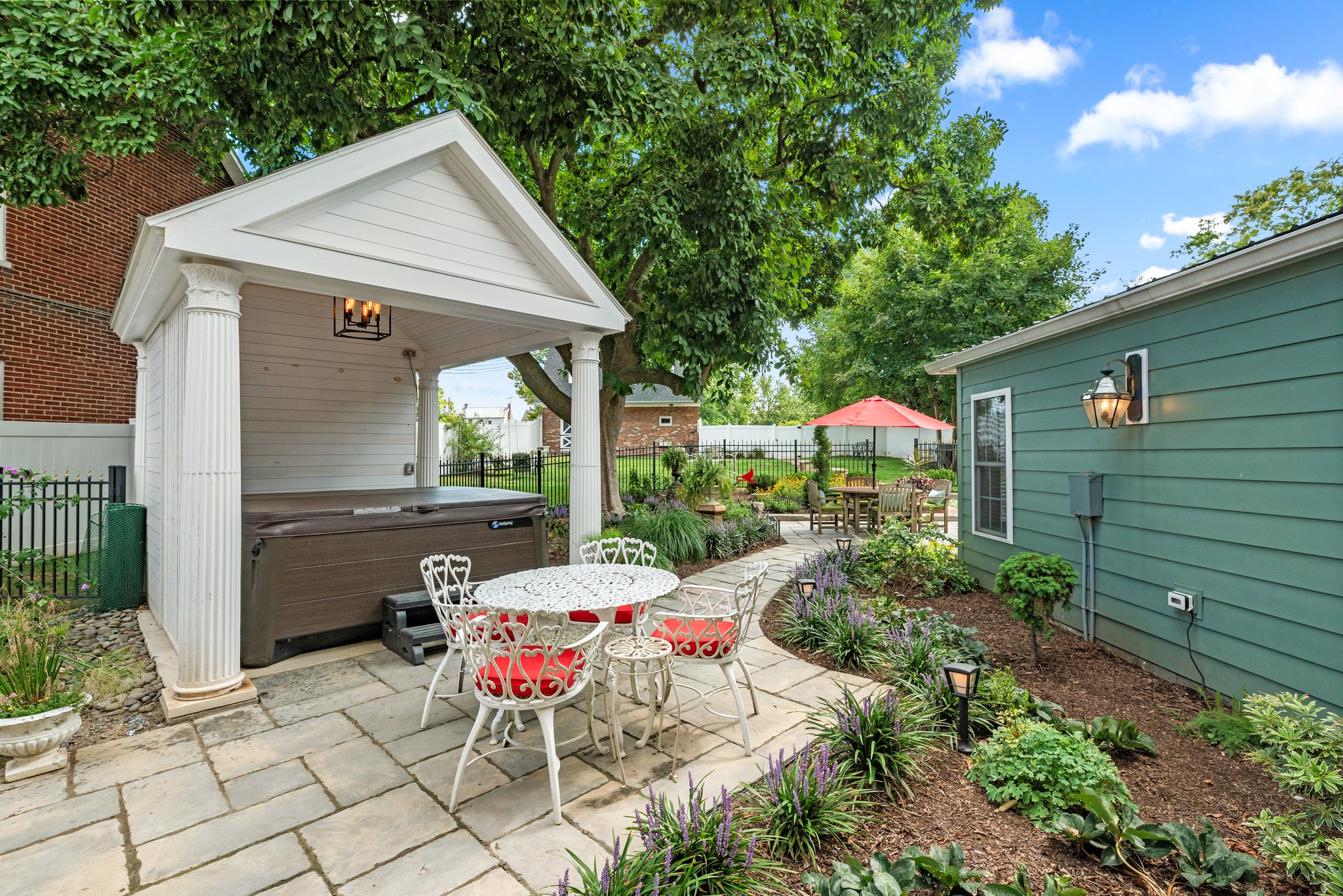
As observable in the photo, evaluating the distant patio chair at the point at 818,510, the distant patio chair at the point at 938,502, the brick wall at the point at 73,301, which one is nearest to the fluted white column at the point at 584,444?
the distant patio chair at the point at 818,510

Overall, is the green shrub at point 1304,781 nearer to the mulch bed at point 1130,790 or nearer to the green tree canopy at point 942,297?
the mulch bed at point 1130,790

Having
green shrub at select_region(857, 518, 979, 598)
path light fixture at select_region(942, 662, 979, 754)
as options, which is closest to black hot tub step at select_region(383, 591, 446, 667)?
path light fixture at select_region(942, 662, 979, 754)

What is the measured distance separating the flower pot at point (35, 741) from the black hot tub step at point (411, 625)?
1763 millimetres

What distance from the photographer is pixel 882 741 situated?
9.20ft

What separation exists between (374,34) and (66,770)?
527 centimetres

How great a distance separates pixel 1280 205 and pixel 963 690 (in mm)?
19540

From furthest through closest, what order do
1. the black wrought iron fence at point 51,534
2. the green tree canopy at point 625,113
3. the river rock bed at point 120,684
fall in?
the black wrought iron fence at point 51,534, the green tree canopy at point 625,113, the river rock bed at point 120,684

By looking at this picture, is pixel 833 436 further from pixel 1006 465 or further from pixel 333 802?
pixel 333 802

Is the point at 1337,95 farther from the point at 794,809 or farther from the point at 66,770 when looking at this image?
the point at 66,770

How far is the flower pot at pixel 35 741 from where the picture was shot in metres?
2.86

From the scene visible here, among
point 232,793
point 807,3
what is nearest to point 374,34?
point 807,3

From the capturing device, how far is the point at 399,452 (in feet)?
23.6

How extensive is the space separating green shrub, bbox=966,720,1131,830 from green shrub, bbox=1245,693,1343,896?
47 centimetres

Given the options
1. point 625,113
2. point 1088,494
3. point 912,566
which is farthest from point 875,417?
point 625,113
